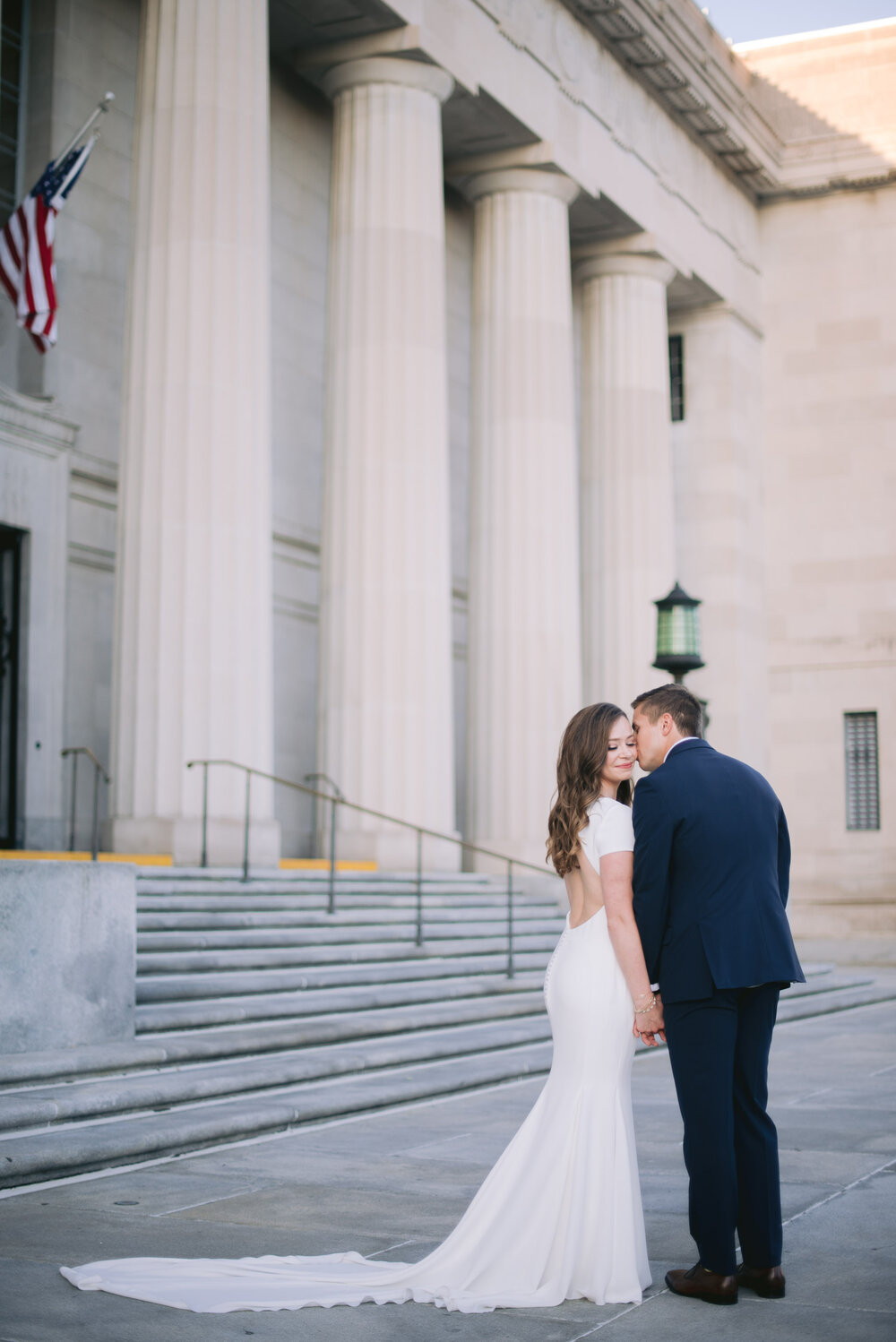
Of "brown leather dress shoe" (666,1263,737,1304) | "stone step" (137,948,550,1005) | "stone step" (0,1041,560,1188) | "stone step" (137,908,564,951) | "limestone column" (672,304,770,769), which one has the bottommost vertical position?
"stone step" (0,1041,560,1188)

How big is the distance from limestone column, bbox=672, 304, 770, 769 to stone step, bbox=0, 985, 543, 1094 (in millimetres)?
17693

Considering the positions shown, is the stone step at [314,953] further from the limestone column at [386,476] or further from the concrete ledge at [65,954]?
the limestone column at [386,476]

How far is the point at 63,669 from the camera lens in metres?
20.3

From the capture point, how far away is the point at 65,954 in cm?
988

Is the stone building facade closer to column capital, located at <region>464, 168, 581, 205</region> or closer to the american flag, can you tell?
column capital, located at <region>464, 168, 581, 205</region>

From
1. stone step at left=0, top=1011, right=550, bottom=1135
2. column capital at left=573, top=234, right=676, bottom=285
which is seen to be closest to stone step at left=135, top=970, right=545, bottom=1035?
stone step at left=0, top=1011, right=550, bottom=1135

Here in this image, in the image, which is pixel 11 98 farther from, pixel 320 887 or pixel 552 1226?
pixel 552 1226

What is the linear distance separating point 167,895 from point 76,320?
9449 mm

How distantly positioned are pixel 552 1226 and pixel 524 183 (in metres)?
23.1

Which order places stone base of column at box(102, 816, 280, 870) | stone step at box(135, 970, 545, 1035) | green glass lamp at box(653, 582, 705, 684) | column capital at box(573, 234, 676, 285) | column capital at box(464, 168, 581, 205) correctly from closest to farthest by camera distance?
stone step at box(135, 970, 545, 1035) < stone base of column at box(102, 816, 280, 870) < green glass lamp at box(653, 582, 705, 684) < column capital at box(464, 168, 581, 205) < column capital at box(573, 234, 676, 285)

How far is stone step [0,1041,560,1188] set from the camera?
7.43m

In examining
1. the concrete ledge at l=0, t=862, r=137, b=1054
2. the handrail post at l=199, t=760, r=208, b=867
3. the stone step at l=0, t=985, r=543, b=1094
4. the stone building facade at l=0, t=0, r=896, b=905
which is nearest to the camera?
the stone step at l=0, t=985, r=543, b=1094

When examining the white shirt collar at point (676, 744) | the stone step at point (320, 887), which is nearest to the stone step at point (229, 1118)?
the white shirt collar at point (676, 744)

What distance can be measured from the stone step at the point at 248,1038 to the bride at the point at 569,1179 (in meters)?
4.01
